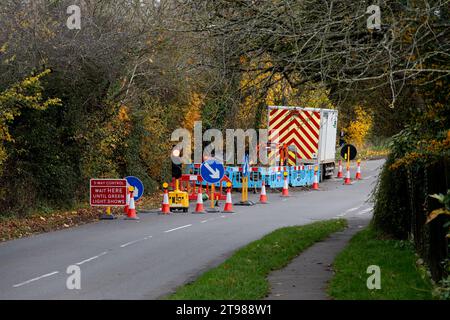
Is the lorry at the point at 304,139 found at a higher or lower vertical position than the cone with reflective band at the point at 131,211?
higher

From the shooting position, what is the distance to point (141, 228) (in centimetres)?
1995

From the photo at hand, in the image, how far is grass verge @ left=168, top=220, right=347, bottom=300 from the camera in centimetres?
1055

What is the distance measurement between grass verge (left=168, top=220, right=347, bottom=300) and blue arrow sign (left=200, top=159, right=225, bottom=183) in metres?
5.94

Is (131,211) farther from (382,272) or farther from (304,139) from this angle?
(304,139)

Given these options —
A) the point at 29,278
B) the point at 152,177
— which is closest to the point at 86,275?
the point at 29,278

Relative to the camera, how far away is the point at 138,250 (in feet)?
52.2

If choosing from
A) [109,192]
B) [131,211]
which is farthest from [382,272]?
[131,211]

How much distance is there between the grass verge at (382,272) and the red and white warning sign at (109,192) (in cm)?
752

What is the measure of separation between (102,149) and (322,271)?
14.3m

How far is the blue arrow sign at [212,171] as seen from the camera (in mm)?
24328

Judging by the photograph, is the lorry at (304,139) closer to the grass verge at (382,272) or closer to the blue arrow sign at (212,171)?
the blue arrow sign at (212,171)

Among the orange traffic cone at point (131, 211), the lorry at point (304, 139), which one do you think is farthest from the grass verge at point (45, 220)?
the lorry at point (304, 139)
